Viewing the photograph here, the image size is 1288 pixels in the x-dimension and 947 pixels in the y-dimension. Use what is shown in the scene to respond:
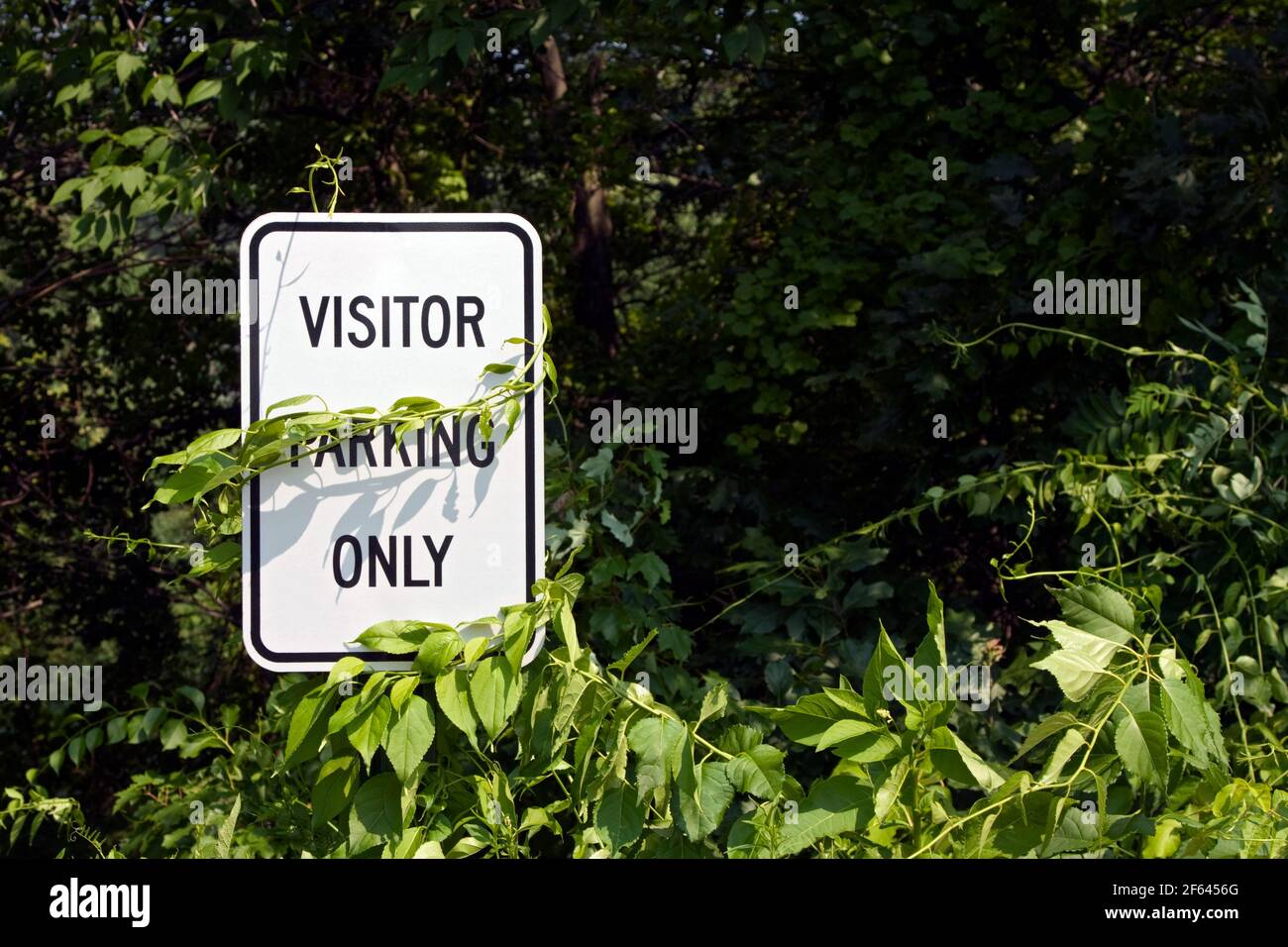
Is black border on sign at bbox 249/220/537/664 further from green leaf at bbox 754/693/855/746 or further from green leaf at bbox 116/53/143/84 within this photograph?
green leaf at bbox 116/53/143/84

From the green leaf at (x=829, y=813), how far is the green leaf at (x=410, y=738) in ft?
1.40

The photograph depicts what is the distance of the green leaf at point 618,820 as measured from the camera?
140cm

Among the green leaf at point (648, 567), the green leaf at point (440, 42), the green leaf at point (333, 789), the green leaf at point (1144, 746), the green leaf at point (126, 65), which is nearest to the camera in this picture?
the green leaf at point (1144, 746)

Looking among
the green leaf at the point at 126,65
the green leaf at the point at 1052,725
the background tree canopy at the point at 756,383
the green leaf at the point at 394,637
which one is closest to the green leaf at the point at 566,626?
the background tree canopy at the point at 756,383

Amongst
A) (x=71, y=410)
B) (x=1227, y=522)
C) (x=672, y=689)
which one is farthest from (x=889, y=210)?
(x=71, y=410)

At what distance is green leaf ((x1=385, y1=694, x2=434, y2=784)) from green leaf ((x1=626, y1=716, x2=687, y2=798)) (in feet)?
0.80

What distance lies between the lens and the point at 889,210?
3.81 meters

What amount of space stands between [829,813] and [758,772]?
0.10 metres

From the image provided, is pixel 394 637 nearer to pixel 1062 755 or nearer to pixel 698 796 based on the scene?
pixel 698 796

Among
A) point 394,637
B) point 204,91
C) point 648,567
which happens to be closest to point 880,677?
point 394,637

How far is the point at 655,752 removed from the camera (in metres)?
1.39

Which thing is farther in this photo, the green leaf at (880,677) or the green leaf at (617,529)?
the green leaf at (617,529)

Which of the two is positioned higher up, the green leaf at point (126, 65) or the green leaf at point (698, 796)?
the green leaf at point (126, 65)

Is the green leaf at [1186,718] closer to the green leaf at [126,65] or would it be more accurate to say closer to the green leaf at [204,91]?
the green leaf at [204,91]
